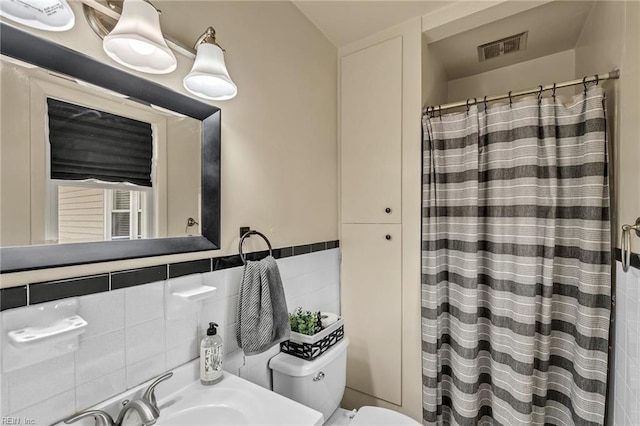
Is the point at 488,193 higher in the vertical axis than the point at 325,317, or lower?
higher

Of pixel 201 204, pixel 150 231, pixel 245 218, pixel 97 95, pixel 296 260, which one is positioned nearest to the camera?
pixel 97 95

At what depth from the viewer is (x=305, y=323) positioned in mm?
1374

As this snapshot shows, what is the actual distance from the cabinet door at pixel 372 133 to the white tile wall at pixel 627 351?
36.5 inches

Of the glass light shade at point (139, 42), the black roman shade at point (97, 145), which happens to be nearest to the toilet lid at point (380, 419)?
the black roman shade at point (97, 145)

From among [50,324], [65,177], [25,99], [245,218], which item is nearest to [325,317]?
[245,218]

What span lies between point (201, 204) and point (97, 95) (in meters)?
0.44

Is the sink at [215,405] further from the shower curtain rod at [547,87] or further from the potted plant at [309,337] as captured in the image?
the shower curtain rod at [547,87]

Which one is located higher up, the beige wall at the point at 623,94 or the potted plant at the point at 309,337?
the beige wall at the point at 623,94

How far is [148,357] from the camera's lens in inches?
36.0

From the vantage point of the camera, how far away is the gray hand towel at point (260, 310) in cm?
112

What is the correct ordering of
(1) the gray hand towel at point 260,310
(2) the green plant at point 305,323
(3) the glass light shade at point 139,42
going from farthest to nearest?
(2) the green plant at point 305,323, (1) the gray hand towel at point 260,310, (3) the glass light shade at point 139,42

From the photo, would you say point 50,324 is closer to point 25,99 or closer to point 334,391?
point 25,99

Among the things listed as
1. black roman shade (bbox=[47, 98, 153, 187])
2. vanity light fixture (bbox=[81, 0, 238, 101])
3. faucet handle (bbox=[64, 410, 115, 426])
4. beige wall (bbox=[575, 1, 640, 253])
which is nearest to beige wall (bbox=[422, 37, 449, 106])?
beige wall (bbox=[575, 1, 640, 253])

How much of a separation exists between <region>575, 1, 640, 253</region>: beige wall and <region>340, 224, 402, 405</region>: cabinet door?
91 centimetres
